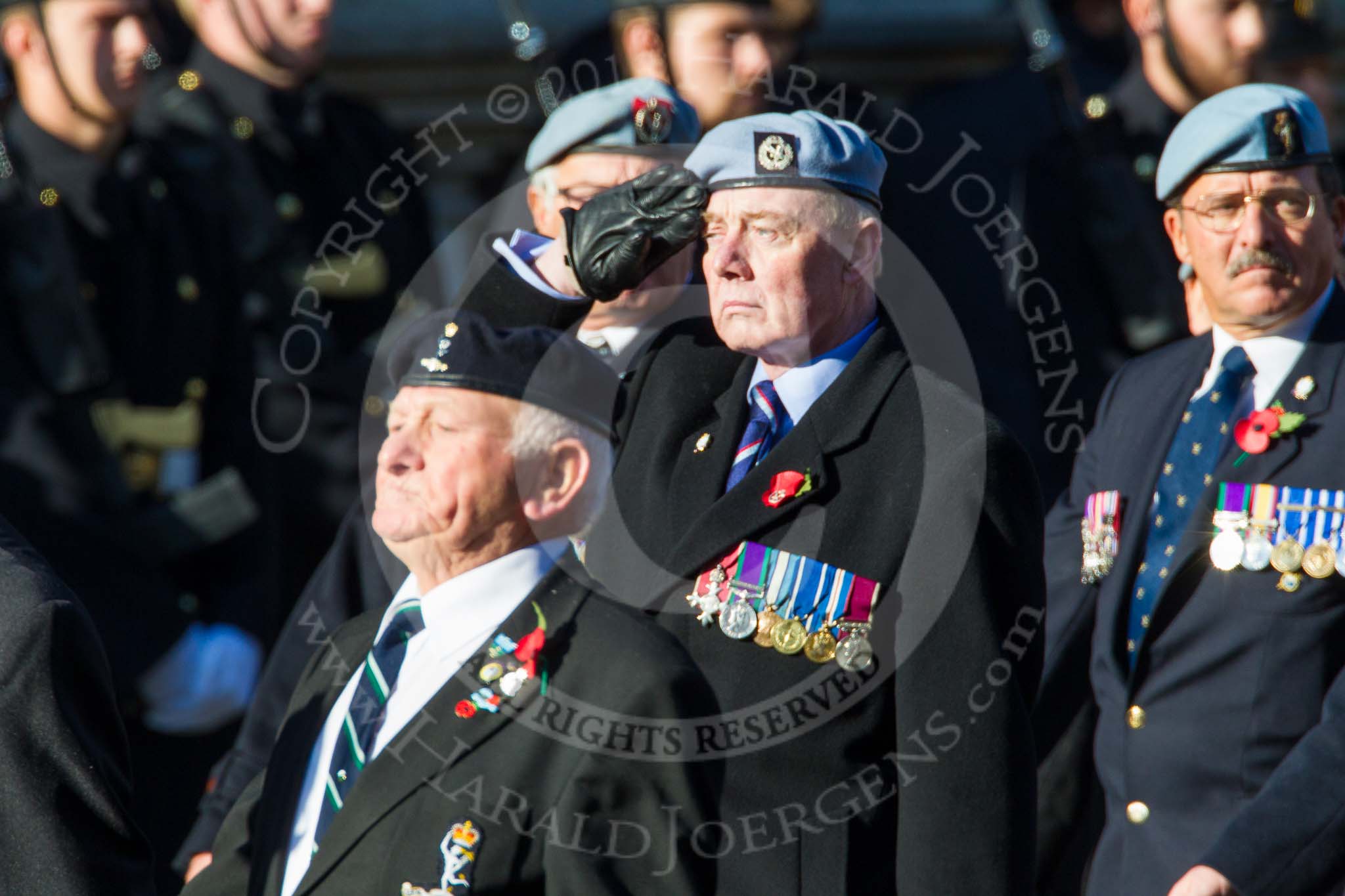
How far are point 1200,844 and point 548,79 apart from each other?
331 cm

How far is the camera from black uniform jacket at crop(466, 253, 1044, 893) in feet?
11.1

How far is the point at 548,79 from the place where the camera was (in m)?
6.37

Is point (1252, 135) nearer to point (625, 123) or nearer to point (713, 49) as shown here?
point (625, 123)

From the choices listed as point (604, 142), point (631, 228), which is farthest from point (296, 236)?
point (631, 228)

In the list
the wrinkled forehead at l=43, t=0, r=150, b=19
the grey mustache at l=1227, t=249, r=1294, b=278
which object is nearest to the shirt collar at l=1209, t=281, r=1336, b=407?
the grey mustache at l=1227, t=249, r=1294, b=278

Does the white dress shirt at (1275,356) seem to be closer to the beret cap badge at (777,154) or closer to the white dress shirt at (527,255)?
the beret cap badge at (777,154)

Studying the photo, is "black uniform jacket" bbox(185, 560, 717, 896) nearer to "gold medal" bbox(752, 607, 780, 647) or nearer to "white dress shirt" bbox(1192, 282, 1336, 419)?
"gold medal" bbox(752, 607, 780, 647)

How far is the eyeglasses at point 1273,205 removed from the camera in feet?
13.3

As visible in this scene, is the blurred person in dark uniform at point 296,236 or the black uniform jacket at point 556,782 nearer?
the black uniform jacket at point 556,782

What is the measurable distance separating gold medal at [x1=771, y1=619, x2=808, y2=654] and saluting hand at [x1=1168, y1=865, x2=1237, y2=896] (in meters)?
0.86

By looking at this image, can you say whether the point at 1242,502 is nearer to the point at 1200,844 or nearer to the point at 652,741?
the point at 1200,844

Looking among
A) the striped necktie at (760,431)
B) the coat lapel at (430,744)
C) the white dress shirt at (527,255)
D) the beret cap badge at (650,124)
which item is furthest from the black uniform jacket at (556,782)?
the beret cap badge at (650,124)

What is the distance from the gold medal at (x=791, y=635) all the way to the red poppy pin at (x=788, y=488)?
20cm

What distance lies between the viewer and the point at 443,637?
322 cm
